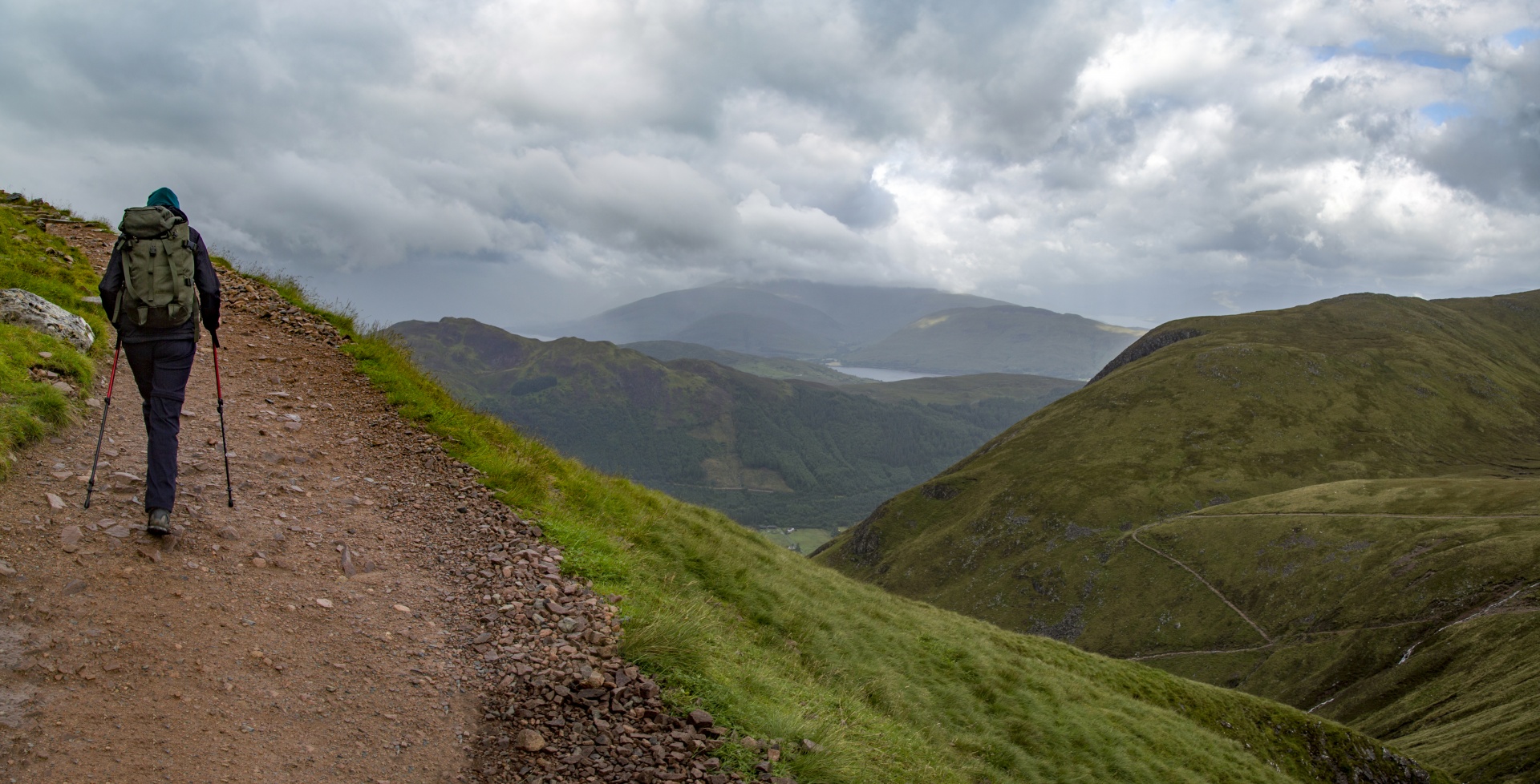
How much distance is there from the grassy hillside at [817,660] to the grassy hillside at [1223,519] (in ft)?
158

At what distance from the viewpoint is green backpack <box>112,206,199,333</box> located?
970 cm

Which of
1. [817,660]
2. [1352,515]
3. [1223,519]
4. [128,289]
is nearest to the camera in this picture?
[128,289]

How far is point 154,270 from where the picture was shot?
975cm

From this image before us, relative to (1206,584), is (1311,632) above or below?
above

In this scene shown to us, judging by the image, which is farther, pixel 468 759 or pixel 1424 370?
pixel 1424 370

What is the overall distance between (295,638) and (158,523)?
270 cm

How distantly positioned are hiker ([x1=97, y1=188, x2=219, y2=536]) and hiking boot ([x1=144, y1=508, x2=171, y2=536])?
84mm

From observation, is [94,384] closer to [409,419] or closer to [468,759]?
[409,419]

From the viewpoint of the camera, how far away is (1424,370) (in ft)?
617

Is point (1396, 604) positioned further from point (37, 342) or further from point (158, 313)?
point (37, 342)

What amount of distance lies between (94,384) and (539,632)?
11310 mm

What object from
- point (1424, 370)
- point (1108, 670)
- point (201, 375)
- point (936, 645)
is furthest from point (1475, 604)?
point (1424, 370)

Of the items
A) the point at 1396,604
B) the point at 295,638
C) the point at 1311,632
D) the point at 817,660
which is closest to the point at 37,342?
the point at 295,638

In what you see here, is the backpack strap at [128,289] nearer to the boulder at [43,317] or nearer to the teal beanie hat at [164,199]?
the teal beanie hat at [164,199]
